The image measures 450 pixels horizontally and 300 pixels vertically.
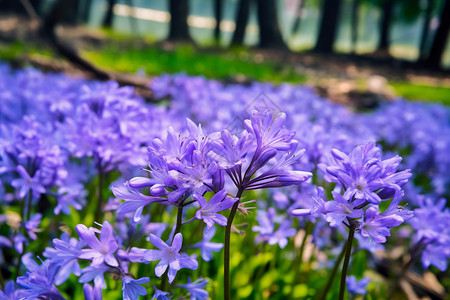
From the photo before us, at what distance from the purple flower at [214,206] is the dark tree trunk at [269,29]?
20.8 m

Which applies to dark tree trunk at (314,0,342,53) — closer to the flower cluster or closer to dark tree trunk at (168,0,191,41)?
dark tree trunk at (168,0,191,41)

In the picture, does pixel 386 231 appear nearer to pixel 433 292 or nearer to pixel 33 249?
pixel 33 249

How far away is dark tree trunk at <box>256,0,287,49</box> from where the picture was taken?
20.9 metres

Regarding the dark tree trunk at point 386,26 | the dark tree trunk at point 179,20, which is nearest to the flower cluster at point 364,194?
the dark tree trunk at point 179,20

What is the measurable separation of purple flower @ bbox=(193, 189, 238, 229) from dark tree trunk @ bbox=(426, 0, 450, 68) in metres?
24.2

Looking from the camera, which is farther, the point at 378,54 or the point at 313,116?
the point at 378,54

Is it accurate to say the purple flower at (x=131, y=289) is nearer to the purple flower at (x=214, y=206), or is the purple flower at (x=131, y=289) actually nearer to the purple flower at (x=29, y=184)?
the purple flower at (x=214, y=206)

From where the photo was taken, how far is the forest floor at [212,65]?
7.50 meters

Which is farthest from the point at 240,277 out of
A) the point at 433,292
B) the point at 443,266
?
the point at 433,292

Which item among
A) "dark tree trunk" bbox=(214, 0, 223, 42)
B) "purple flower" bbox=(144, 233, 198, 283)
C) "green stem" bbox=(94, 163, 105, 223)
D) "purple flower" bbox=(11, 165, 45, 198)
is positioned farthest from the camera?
"dark tree trunk" bbox=(214, 0, 223, 42)

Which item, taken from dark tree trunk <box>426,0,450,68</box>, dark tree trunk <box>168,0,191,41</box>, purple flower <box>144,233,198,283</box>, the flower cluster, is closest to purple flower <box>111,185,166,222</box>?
purple flower <box>144,233,198,283</box>

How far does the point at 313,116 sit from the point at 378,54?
912 inches

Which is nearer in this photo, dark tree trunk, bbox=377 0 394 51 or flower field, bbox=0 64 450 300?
flower field, bbox=0 64 450 300

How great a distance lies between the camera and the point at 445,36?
21719 millimetres
